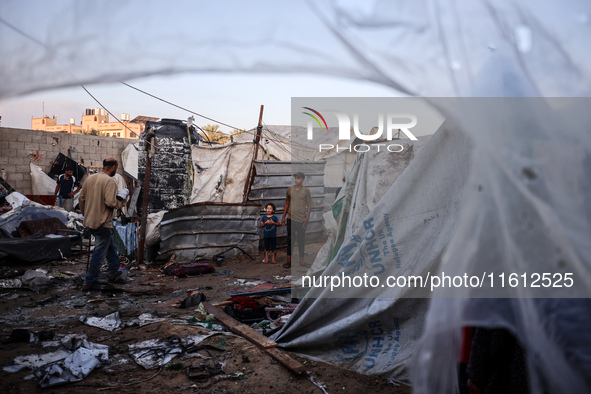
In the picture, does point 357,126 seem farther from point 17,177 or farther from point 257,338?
point 17,177

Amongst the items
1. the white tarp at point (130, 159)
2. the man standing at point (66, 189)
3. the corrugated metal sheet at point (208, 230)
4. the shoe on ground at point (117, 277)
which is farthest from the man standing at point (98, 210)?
the white tarp at point (130, 159)

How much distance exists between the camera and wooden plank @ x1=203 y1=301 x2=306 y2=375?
10.9ft

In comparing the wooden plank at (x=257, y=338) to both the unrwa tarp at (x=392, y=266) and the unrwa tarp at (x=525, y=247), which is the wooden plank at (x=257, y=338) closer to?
the unrwa tarp at (x=392, y=266)

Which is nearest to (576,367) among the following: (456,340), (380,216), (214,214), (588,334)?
(588,334)

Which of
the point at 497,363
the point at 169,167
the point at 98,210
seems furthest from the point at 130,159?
the point at 497,363

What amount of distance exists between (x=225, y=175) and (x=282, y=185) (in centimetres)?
163

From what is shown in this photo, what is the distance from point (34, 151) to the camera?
13.7m

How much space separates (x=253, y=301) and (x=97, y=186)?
289 cm

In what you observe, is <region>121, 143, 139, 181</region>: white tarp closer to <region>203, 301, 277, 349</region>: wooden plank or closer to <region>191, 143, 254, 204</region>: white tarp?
<region>191, 143, 254, 204</region>: white tarp

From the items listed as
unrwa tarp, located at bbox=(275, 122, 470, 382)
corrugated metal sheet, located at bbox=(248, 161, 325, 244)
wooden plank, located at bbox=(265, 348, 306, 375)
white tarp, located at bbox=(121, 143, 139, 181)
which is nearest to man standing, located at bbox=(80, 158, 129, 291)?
wooden plank, located at bbox=(265, 348, 306, 375)

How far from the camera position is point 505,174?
1596 millimetres

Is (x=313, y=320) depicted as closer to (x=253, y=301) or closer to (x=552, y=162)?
(x=253, y=301)

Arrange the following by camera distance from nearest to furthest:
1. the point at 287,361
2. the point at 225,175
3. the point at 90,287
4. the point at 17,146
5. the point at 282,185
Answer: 1. the point at 287,361
2. the point at 90,287
3. the point at 282,185
4. the point at 225,175
5. the point at 17,146

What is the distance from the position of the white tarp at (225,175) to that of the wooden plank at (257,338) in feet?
20.7
